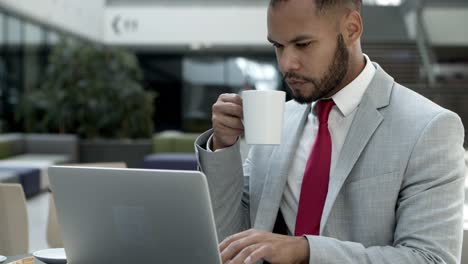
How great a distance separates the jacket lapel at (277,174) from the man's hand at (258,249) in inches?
16.1

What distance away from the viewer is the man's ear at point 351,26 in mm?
1608

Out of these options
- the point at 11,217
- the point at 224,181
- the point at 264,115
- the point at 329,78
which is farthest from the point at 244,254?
the point at 11,217

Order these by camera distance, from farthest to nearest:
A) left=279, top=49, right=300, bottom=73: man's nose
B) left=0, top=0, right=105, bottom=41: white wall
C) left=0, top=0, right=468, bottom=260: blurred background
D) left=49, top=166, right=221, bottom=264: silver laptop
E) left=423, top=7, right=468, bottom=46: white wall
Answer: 1. left=423, top=7, right=468, bottom=46: white wall
2. left=0, top=0, right=105, bottom=41: white wall
3. left=0, top=0, right=468, bottom=260: blurred background
4. left=279, top=49, right=300, bottom=73: man's nose
5. left=49, top=166, right=221, bottom=264: silver laptop

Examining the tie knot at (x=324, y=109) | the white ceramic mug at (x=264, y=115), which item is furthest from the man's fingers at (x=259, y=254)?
the tie knot at (x=324, y=109)

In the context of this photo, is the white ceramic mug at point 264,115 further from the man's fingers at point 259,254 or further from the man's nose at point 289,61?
the man's fingers at point 259,254

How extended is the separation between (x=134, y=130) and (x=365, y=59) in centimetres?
1004

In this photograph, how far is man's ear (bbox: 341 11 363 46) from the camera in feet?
5.28

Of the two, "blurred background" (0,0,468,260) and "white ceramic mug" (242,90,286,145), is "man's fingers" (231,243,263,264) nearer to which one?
"white ceramic mug" (242,90,286,145)

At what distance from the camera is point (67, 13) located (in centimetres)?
1420

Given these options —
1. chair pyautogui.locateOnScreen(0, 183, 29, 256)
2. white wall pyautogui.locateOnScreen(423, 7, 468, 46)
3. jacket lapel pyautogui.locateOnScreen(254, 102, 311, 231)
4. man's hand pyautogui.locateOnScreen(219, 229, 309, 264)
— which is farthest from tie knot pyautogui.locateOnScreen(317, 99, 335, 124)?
white wall pyautogui.locateOnScreen(423, 7, 468, 46)

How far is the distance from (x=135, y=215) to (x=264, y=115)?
363 millimetres

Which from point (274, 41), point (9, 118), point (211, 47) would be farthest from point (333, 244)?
point (211, 47)

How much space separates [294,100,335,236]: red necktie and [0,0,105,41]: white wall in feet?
32.2

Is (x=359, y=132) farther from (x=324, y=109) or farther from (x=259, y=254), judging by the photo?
(x=259, y=254)
